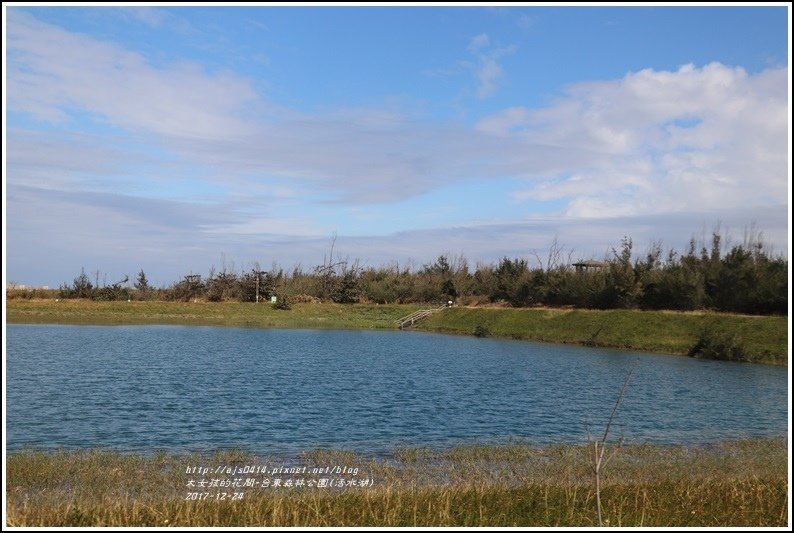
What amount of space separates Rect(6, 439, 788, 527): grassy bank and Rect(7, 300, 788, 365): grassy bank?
31.4 metres

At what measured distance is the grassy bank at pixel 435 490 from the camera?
9930 millimetres

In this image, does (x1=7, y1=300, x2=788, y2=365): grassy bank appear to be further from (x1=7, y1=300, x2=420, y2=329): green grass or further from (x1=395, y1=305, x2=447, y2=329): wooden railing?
(x1=395, y1=305, x2=447, y2=329): wooden railing

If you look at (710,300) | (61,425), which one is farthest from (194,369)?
(710,300)

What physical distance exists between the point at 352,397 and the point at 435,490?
1410 cm

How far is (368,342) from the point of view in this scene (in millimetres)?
55344

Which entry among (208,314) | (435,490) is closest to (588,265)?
(208,314)

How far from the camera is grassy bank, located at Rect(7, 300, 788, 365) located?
4766 centimetres

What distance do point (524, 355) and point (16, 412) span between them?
3322 cm

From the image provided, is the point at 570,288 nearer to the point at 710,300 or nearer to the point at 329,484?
the point at 710,300

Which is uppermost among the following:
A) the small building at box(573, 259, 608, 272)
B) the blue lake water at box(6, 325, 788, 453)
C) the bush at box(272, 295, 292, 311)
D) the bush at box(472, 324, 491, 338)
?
the small building at box(573, 259, 608, 272)

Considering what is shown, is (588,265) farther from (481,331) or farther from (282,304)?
(282,304)

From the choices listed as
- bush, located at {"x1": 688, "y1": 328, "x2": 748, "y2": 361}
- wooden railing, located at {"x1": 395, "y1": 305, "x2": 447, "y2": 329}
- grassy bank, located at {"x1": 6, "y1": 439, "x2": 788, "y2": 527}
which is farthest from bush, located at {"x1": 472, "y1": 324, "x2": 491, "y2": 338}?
grassy bank, located at {"x1": 6, "y1": 439, "x2": 788, "y2": 527}

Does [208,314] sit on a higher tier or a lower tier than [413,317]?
higher

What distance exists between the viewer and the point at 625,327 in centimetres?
5638
